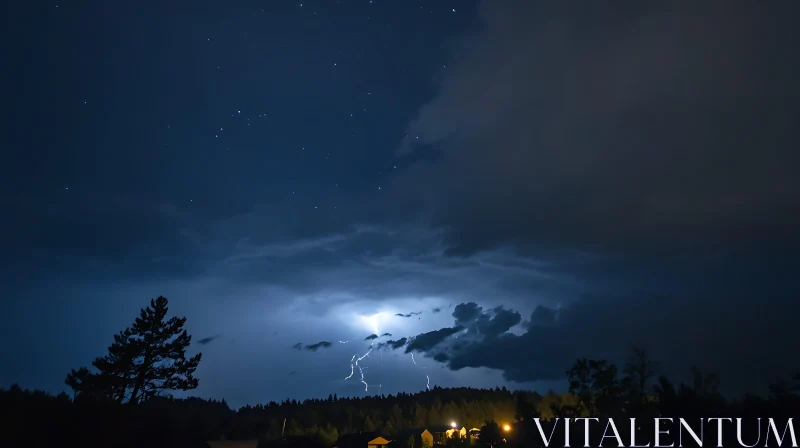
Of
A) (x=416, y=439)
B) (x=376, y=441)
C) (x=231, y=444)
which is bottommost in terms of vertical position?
(x=416, y=439)

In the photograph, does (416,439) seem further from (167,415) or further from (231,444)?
(167,415)

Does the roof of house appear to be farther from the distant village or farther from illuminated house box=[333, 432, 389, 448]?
illuminated house box=[333, 432, 389, 448]

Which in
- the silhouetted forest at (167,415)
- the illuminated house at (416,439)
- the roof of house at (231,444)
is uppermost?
the silhouetted forest at (167,415)

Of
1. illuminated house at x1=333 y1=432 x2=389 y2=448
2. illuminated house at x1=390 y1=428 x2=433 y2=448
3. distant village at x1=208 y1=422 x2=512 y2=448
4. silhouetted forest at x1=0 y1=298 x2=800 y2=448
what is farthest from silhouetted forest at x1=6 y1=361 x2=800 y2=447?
illuminated house at x1=390 y1=428 x2=433 y2=448

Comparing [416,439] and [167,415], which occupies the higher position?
[167,415]

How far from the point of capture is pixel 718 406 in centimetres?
2336

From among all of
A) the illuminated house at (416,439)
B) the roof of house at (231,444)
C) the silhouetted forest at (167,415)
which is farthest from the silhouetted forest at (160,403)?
the illuminated house at (416,439)

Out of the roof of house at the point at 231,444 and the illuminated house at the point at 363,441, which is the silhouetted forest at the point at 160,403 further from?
the illuminated house at the point at 363,441

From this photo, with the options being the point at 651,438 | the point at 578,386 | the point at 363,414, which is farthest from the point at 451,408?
the point at 651,438

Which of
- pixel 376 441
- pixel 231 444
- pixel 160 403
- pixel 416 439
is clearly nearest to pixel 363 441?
pixel 376 441

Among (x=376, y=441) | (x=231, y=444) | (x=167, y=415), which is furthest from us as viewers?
(x=376, y=441)

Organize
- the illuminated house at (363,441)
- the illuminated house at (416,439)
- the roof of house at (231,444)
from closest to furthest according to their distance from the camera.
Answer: the roof of house at (231,444), the illuminated house at (363,441), the illuminated house at (416,439)

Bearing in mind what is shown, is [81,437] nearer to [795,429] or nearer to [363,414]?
[795,429]

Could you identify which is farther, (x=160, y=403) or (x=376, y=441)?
(x=376, y=441)
